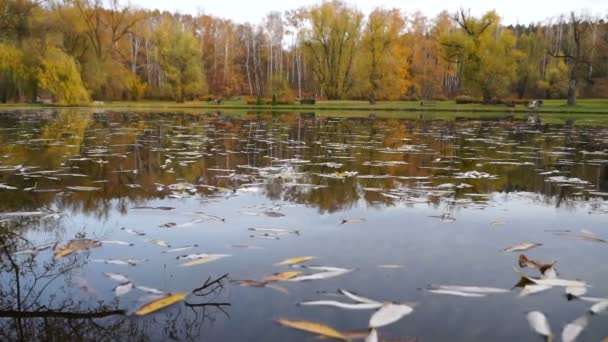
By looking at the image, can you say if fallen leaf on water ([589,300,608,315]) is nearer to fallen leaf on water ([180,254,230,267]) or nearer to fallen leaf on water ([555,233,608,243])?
fallen leaf on water ([555,233,608,243])

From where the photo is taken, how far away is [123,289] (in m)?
2.84

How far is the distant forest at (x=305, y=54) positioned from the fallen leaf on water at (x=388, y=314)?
39052 millimetres

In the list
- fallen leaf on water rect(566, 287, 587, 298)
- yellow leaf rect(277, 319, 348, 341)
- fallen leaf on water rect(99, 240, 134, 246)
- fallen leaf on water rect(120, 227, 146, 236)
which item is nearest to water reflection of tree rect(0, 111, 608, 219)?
fallen leaf on water rect(120, 227, 146, 236)

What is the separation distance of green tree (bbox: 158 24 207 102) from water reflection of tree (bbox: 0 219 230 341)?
49.7 meters

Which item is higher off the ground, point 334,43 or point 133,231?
point 334,43

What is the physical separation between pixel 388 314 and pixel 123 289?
1.51 metres

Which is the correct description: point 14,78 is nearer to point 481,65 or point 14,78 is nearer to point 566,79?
point 481,65

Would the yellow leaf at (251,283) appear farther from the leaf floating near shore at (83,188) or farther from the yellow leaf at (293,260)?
the leaf floating near shore at (83,188)

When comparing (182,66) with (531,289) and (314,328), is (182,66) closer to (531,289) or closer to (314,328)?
(531,289)

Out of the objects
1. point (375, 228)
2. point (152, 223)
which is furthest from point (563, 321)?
point (152, 223)

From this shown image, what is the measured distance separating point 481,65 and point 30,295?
44252 millimetres

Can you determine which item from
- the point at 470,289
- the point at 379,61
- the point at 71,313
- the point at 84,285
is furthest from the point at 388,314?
the point at 379,61

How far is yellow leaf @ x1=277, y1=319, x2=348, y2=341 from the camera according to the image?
2.32 metres

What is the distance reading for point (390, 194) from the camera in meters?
5.75
